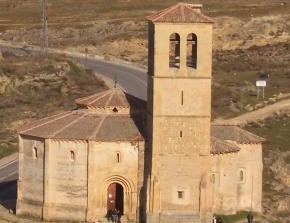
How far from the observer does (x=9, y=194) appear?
53.4 metres

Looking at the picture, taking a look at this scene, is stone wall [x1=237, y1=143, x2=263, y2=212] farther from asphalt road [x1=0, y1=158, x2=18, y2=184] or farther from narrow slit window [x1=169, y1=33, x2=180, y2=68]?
asphalt road [x1=0, y1=158, x2=18, y2=184]

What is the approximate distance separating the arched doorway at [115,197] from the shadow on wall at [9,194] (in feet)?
15.3

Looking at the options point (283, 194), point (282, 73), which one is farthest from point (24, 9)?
point (283, 194)

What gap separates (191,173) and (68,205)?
546cm

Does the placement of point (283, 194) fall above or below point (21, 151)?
below

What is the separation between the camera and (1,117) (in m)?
70.8

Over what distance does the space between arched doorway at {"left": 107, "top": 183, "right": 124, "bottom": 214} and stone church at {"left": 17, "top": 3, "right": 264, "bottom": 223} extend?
0.04m

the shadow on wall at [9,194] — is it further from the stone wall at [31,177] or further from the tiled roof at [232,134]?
the tiled roof at [232,134]

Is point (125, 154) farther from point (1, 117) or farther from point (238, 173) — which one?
point (1, 117)

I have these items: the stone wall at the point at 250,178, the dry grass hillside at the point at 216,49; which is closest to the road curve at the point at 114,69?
the dry grass hillside at the point at 216,49

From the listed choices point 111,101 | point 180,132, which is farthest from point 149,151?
point 111,101

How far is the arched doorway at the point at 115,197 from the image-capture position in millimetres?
48219

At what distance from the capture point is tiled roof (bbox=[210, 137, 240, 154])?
49.1m

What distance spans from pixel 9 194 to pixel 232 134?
11010mm
